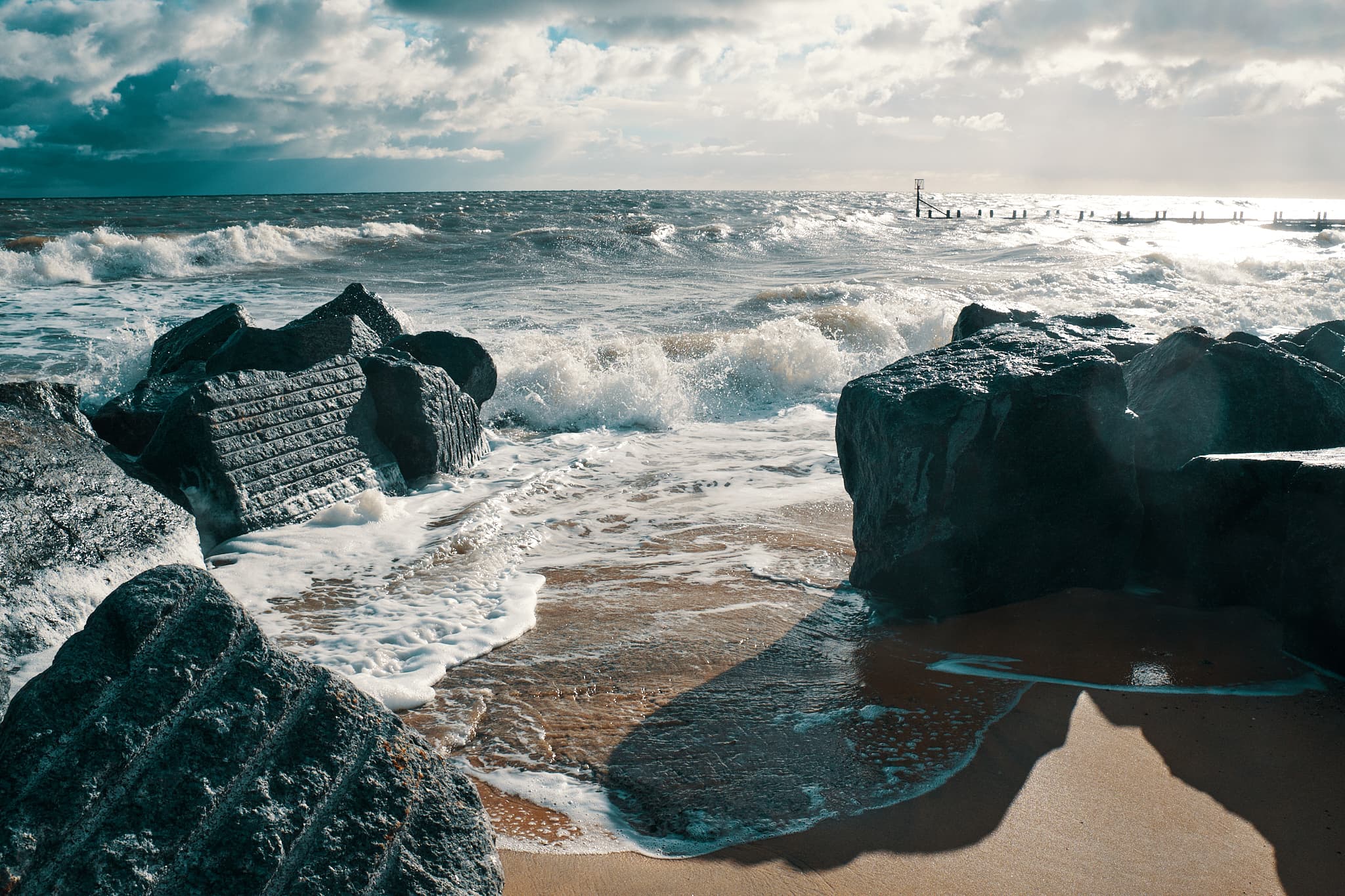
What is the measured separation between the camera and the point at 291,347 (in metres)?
6.11

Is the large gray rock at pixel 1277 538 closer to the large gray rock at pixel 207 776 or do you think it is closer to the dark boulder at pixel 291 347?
Result: the large gray rock at pixel 207 776

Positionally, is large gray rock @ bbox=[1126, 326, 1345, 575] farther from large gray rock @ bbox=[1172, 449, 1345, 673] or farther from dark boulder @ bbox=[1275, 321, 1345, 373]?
dark boulder @ bbox=[1275, 321, 1345, 373]

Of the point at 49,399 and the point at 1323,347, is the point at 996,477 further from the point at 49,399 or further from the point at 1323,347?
the point at 49,399

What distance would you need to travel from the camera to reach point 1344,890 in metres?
2.10

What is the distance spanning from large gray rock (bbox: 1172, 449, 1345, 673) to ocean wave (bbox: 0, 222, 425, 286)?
2023cm

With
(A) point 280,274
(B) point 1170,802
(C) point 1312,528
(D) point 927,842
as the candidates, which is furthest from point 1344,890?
(A) point 280,274

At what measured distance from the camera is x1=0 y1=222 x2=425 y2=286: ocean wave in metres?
18.9

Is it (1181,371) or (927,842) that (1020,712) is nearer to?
(927,842)

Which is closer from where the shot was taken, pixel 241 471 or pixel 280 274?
pixel 241 471

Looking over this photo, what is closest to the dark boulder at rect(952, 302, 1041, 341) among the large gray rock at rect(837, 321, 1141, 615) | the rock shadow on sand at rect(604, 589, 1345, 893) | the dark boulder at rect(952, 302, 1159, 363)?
the dark boulder at rect(952, 302, 1159, 363)

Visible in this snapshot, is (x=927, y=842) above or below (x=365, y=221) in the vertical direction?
below

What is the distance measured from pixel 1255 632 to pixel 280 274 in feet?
68.8

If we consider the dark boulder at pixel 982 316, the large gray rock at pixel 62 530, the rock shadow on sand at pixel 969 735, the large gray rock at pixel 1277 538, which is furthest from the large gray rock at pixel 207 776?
the dark boulder at pixel 982 316

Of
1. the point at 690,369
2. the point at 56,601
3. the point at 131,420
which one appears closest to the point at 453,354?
the point at 131,420
